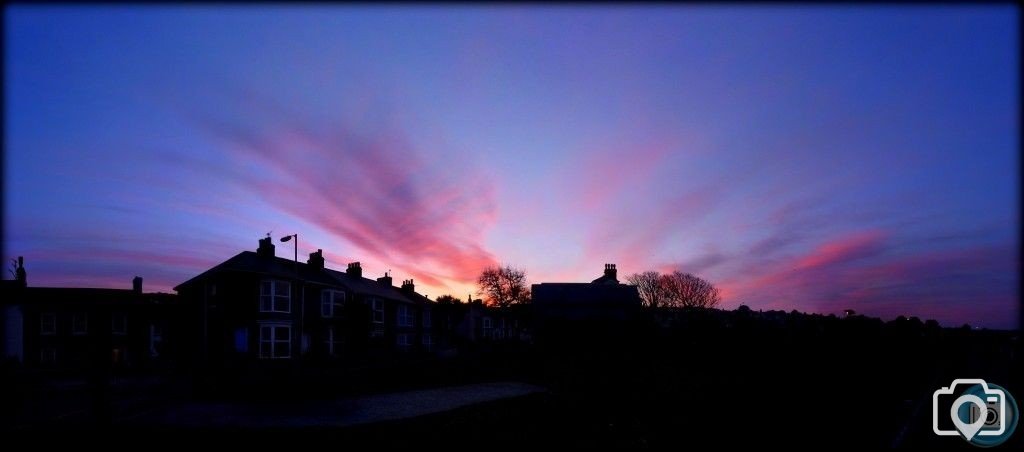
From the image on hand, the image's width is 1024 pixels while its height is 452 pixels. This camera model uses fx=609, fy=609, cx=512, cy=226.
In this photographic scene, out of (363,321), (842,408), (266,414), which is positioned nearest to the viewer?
(842,408)

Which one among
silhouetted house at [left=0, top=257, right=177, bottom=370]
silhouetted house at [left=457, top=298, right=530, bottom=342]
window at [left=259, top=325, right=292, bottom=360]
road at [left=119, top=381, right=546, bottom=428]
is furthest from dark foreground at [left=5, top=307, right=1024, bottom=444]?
silhouetted house at [left=457, top=298, right=530, bottom=342]

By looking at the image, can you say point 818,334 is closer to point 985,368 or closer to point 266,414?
point 985,368

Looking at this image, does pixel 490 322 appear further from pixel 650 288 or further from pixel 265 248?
pixel 265 248

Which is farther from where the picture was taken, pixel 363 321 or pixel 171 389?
pixel 363 321

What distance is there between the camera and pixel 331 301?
45.6 meters

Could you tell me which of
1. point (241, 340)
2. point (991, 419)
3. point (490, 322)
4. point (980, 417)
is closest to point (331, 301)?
point (241, 340)

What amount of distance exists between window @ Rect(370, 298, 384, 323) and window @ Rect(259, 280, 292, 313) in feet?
37.5

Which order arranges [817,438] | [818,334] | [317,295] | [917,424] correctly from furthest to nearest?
[317,295], [818,334], [817,438], [917,424]

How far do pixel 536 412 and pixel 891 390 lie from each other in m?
9.58

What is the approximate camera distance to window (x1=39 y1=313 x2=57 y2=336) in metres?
40.4

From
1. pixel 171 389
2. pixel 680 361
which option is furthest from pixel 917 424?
pixel 171 389

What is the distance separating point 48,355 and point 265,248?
1547 cm

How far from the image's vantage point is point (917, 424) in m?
11.1

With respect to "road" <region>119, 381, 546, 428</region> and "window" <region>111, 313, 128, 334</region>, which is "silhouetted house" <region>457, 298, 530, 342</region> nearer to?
"window" <region>111, 313, 128, 334</region>
